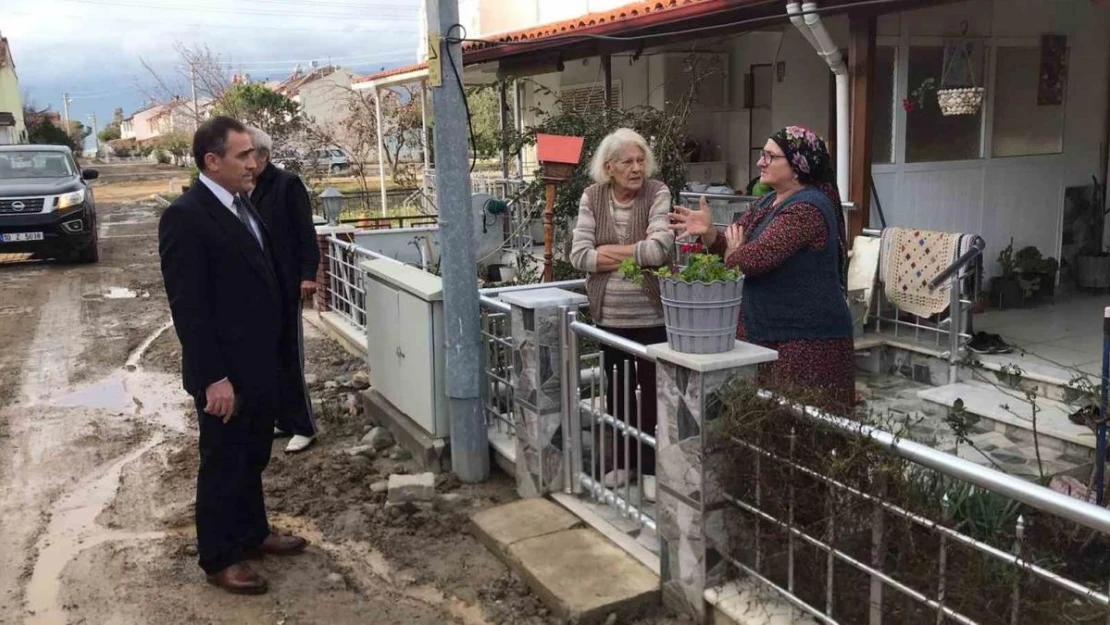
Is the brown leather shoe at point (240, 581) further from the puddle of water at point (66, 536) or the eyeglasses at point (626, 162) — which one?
the eyeglasses at point (626, 162)

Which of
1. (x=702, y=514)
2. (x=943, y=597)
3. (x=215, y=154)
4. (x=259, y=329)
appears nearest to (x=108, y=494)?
(x=259, y=329)

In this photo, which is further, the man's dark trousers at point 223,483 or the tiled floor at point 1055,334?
the tiled floor at point 1055,334

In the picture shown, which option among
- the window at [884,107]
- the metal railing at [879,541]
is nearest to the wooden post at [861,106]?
the window at [884,107]

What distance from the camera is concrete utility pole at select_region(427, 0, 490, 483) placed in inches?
163

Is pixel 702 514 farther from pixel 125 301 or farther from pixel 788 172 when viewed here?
pixel 125 301

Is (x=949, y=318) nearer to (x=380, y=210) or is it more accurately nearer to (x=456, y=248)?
(x=456, y=248)

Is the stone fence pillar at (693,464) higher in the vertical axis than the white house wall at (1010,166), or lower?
lower

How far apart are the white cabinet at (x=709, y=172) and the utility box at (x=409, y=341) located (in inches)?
199

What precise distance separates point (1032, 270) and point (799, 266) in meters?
4.80

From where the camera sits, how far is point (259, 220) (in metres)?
3.82

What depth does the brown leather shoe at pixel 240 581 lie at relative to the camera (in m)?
3.52

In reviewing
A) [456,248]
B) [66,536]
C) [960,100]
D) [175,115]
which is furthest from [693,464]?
[175,115]

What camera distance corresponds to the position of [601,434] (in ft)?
12.2

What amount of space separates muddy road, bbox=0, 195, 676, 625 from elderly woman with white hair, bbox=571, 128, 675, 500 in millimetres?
797
